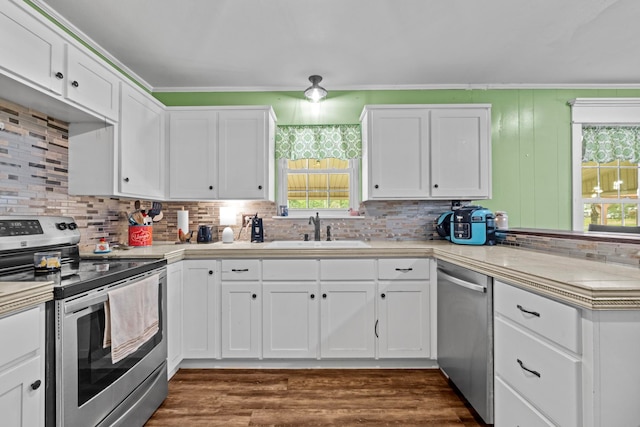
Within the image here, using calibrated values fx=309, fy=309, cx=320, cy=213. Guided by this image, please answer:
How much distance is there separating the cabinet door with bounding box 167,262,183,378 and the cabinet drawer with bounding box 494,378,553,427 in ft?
6.63

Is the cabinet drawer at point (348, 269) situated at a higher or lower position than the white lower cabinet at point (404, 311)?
higher

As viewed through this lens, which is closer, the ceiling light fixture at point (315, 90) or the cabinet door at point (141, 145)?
the cabinet door at point (141, 145)

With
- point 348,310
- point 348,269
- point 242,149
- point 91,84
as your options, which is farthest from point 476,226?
point 91,84

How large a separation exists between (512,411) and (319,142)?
98.3 inches

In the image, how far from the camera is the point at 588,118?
3016mm

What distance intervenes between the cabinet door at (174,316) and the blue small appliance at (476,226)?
2.25 metres

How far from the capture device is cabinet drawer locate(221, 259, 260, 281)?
7.72 ft

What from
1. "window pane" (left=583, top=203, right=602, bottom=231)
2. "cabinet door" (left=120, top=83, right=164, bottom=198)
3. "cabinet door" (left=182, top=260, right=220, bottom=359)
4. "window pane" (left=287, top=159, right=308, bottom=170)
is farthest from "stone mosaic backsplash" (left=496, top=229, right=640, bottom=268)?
"cabinet door" (left=120, top=83, right=164, bottom=198)

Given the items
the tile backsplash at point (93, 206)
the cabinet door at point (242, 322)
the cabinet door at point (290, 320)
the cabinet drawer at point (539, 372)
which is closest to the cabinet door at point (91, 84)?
the tile backsplash at point (93, 206)

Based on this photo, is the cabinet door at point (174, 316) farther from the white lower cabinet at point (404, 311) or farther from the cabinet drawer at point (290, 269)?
the white lower cabinet at point (404, 311)

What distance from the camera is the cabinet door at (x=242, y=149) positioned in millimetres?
2746

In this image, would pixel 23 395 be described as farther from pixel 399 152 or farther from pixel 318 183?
pixel 399 152

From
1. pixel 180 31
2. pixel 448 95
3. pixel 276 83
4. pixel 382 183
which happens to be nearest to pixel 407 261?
pixel 382 183

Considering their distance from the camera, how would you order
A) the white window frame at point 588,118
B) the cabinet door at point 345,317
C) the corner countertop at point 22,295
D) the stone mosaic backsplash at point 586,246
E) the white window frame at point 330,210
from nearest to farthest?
A: 1. the corner countertop at point 22,295
2. the stone mosaic backsplash at point 586,246
3. the cabinet door at point 345,317
4. the white window frame at point 588,118
5. the white window frame at point 330,210
